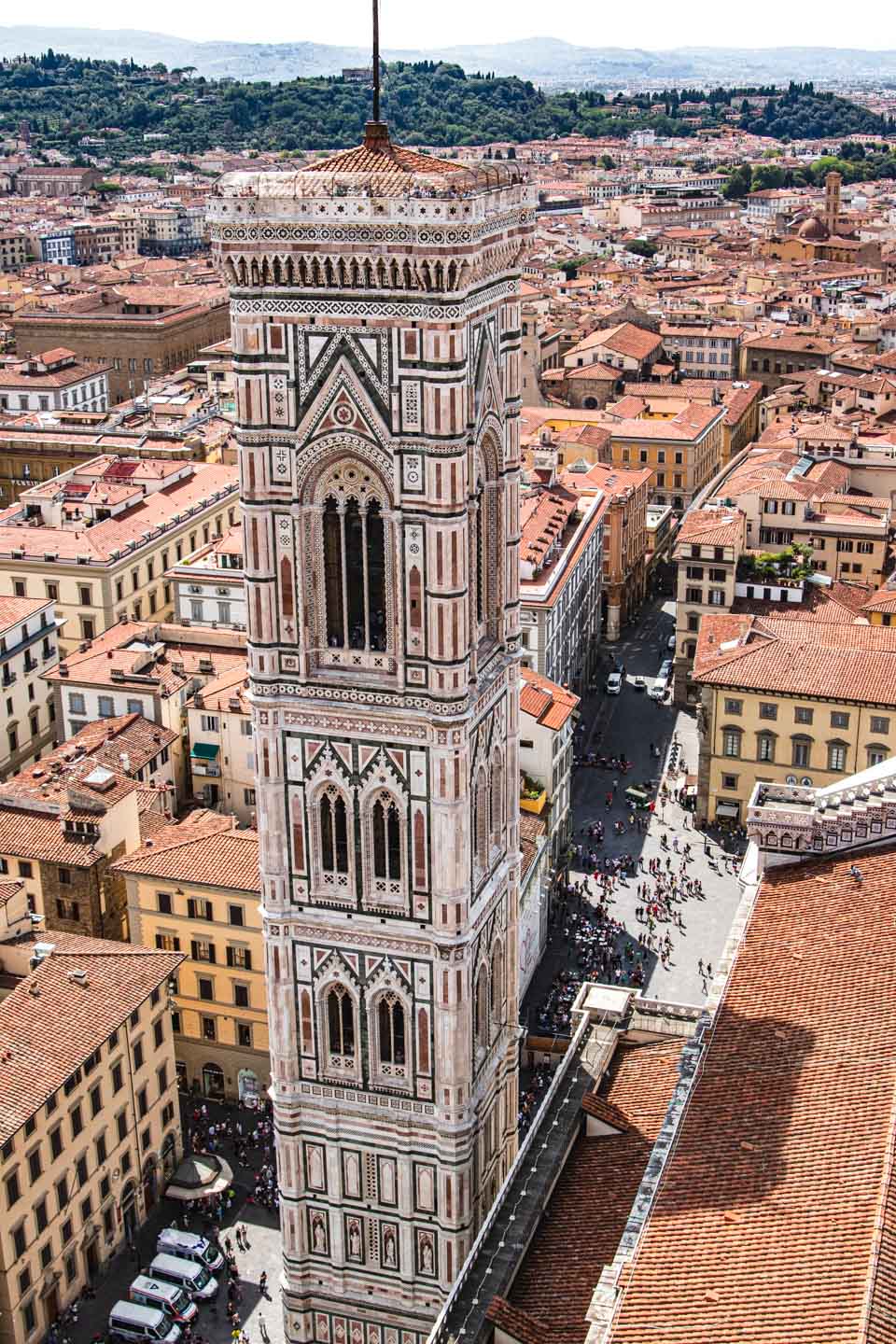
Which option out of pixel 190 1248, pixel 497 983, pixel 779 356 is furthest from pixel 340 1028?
pixel 779 356

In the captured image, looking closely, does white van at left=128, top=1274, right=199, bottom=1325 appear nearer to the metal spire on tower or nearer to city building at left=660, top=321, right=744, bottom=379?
the metal spire on tower

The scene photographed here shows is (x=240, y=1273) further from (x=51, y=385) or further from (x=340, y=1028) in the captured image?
(x=51, y=385)

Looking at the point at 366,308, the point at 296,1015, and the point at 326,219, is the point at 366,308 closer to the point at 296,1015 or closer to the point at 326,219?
the point at 326,219

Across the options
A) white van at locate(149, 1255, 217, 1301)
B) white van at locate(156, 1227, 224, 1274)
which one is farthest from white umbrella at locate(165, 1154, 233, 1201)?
white van at locate(149, 1255, 217, 1301)

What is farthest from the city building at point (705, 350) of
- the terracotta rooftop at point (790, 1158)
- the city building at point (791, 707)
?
the terracotta rooftop at point (790, 1158)

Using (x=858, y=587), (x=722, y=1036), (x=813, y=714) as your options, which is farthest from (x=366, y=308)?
(x=858, y=587)
